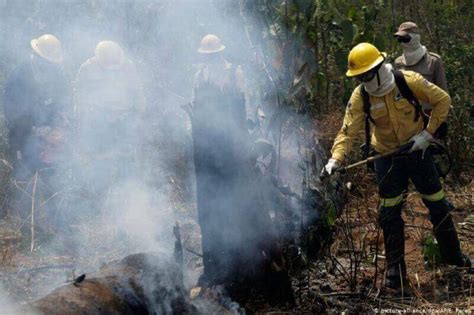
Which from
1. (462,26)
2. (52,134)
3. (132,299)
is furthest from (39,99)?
(462,26)

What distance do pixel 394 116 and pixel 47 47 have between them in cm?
360

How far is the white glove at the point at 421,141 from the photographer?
4102 mm

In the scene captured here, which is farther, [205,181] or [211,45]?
[211,45]

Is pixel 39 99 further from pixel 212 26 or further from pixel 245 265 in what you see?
pixel 245 265

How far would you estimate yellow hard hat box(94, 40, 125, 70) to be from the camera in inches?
241

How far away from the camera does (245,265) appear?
379 cm

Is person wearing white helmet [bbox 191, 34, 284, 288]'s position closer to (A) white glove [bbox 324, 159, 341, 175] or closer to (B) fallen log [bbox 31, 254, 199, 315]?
(B) fallen log [bbox 31, 254, 199, 315]

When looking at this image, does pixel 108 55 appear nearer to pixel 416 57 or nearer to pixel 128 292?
pixel 416 57

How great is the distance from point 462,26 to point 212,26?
454cm

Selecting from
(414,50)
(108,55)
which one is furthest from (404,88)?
(108,55)

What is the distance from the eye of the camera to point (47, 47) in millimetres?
5926

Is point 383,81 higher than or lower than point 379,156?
higher

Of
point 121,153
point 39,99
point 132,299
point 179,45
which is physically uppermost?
point 179,45

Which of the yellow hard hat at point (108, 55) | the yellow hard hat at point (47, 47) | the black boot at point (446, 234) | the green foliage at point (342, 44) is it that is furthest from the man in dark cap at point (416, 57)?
the yellow hard hat at point (47, 47)
